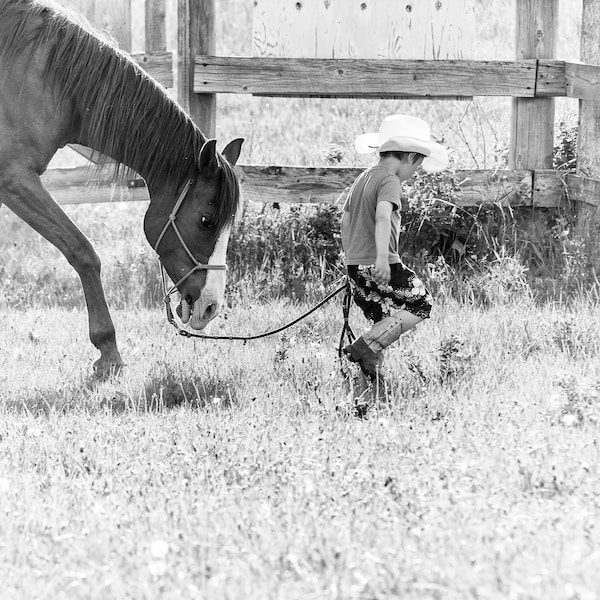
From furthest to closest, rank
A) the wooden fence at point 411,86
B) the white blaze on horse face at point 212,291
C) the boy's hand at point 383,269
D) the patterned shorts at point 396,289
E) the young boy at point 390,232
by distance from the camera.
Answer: the wooden fence at point 411,86, the white blaze on horse face at point 212,291, the patterned shorts at point 396,289, the young boy at point 390,232, the boy's hand at point 383,269

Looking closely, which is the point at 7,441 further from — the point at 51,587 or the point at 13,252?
the point at 13,252

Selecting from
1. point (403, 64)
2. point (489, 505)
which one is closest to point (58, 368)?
point (489, 505)

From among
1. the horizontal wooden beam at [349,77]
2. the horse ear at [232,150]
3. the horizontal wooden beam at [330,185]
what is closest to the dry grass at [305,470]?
the horse ear at [232,150]

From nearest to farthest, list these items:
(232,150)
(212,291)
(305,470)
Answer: (305,470) < (212,291) < (232,150)

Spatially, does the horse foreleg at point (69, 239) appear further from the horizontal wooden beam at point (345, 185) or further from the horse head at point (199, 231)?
the horizontal wooden beam at point (345, 185)

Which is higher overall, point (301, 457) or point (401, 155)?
point (401, 155)

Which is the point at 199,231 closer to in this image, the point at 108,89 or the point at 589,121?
the point at 108,89

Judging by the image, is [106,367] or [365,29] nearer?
[106,367]

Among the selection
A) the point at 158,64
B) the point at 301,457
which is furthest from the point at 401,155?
the point at 158,64

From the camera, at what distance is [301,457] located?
141 inches

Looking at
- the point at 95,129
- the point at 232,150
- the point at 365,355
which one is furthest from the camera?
the point at 232,150

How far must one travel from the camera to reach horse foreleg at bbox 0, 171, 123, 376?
16.9ft

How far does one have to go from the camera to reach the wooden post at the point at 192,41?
6.93 m

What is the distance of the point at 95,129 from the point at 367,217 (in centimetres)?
166
